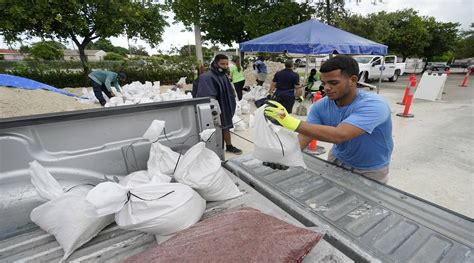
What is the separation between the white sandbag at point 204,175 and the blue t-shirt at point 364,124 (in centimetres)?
95

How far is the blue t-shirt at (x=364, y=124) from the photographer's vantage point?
65.8 inches

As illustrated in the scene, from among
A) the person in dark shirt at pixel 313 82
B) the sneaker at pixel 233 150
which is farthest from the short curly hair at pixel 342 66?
the person in dark shirt at pixel 313 82

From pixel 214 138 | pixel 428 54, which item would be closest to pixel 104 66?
pixel 214 138

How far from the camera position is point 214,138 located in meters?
1.93

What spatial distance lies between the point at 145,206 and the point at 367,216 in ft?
3.79

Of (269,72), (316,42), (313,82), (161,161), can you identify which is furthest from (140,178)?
(269,72)

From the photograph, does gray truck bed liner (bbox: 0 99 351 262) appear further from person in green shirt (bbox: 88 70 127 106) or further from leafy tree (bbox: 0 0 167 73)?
leafy tree (bbox: 0 0 167 73)

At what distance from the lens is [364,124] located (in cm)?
164

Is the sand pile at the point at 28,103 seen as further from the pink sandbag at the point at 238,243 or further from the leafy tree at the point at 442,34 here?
the leafy tree at the point at 442,34

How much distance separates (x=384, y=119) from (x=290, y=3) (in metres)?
13.6

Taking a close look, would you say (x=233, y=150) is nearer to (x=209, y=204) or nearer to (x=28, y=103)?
(x=209, y=204)

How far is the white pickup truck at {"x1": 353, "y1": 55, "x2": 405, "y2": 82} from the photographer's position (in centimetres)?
1350

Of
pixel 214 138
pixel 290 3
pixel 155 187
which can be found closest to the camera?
pixel 155 187

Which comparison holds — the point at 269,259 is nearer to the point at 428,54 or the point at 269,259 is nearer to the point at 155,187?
the point at 155,187
